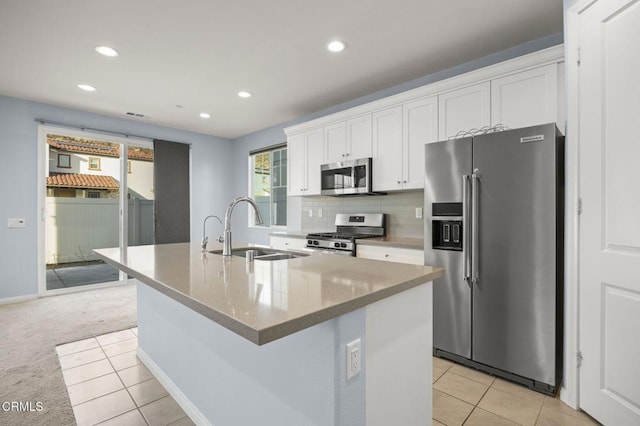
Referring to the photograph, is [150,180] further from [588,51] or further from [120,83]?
[588,51]

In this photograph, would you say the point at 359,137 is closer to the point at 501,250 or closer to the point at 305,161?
the point at 305,161

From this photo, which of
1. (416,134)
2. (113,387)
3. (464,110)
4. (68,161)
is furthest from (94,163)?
(464,110)

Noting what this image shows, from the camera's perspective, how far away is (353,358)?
41.1 inches

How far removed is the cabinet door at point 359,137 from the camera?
3580 mm

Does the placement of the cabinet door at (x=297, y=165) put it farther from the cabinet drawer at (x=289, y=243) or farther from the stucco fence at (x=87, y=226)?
the stucco fence at (x=87, y=226)

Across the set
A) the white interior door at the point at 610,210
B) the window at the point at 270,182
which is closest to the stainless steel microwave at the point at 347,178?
the window at the point at 270,182

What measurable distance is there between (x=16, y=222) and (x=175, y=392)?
3.82 m

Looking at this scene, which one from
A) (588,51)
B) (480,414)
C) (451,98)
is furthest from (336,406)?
(451,98)

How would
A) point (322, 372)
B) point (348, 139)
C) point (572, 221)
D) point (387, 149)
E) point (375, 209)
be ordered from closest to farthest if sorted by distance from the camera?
point (322, 372), point (572, 221), point (387, 149), point (348, 139), point (375, 209)

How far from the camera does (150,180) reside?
211 inches

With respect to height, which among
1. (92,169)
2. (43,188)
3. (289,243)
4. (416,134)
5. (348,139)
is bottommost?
(289,243)

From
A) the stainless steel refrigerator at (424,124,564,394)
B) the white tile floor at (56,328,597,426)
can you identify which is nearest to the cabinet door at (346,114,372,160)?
the stainless steel refrigerator at (424,124,564,394)

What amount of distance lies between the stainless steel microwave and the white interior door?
1942 millimetres

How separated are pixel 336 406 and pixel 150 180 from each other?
539cm
